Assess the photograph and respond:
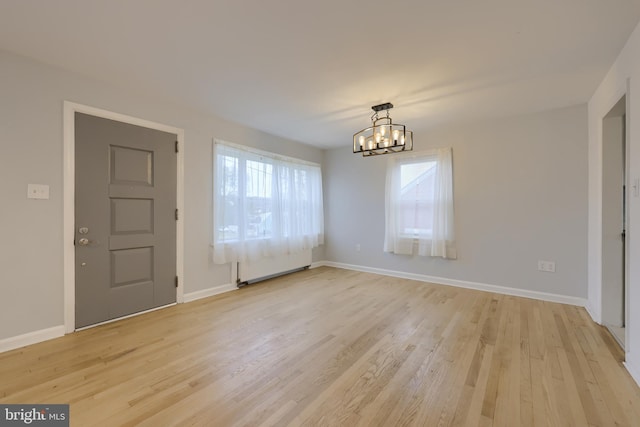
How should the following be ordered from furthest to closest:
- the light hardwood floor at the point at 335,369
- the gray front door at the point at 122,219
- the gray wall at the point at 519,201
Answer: the gray wall at the point at 519,201 < the gray front door at the point at 122,219 < the light hardwood floor at the point at 335,369

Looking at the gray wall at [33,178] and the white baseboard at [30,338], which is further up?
the gray wall at [33,178]

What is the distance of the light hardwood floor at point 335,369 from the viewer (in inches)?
62.2

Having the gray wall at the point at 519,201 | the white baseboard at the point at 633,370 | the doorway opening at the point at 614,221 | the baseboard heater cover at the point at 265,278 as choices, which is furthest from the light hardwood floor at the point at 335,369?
the baseboard heater cover at the point at 265,278

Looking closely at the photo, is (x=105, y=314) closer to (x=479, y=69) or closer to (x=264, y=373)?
(x=264, y=373)

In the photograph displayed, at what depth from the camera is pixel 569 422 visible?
152 cm

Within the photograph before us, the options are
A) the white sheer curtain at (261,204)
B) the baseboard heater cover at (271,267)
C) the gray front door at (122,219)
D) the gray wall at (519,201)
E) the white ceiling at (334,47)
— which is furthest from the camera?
the baseboard heater cover at (271,267)

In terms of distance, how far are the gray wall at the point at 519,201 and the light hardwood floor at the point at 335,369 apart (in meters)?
0.66

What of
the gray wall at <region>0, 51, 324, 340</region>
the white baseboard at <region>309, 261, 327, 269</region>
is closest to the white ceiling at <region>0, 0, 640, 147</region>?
the gray wall at <region>0, 51, 324, 340</region>

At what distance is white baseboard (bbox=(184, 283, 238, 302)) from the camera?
3.54 meters

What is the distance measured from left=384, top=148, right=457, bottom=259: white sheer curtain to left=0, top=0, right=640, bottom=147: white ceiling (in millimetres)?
1254

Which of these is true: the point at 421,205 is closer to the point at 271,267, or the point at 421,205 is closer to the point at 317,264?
the point at 317,264

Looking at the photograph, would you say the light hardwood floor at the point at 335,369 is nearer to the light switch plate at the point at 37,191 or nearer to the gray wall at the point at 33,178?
the gray wall at the point at 33,178

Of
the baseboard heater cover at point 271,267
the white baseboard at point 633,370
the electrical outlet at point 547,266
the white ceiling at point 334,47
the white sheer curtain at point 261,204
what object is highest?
the white ceiling at point 334,47

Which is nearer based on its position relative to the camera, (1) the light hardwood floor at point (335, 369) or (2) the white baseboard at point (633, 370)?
(1) the light hardwood floor at point (335, 369)
